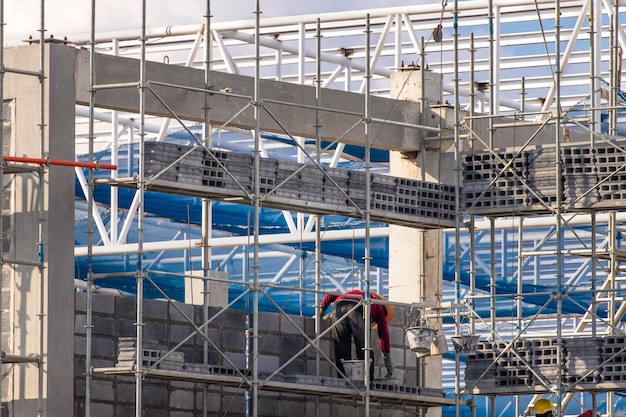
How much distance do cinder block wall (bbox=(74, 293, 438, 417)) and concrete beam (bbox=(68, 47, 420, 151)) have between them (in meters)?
2.55

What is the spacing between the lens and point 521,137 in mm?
27141

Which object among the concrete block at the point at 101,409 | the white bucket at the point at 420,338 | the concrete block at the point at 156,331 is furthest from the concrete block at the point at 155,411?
the white bucket at the point at 420,338

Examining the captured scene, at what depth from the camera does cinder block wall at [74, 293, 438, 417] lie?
68.1ft

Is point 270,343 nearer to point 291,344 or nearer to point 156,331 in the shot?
point 291,344

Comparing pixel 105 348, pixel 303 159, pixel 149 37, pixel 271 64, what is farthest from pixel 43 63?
pixel 271 64

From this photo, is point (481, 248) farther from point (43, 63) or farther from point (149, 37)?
point (43, 63)

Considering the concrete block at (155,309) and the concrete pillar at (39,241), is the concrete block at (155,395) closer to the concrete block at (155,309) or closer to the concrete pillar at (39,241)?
the concrete block at (155,309)

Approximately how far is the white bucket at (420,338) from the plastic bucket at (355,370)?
105 cm

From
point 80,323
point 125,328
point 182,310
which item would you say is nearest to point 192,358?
point 182,310

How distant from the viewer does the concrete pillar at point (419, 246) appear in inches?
1000

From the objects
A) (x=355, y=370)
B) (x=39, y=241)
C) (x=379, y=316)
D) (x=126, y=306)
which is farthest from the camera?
(x=379, y=316)

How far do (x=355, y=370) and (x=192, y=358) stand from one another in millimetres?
2298

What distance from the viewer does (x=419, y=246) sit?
25594 mm

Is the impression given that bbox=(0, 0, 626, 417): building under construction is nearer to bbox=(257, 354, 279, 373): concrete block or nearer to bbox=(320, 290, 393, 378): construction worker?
bbox=(257, 354, 279, 373): concrete block
